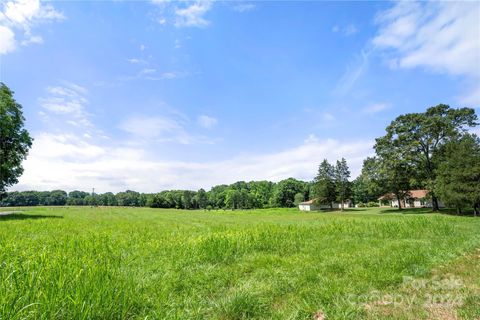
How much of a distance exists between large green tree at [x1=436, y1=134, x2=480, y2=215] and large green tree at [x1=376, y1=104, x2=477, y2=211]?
477 centimetres

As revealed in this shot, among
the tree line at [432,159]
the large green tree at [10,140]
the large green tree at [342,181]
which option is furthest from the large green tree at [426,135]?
the large green tree at [10,140]

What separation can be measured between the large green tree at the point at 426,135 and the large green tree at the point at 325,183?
29.0 metres

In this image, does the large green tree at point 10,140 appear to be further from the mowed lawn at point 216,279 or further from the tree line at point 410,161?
the mowed lawn at point 216,279

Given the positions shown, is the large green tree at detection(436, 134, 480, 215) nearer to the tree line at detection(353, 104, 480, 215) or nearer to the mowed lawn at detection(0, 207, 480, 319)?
the tree line at detection(353, 104, 480, 215)

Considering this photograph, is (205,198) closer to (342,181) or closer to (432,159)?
(342,181)

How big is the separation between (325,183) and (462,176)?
43.2 m

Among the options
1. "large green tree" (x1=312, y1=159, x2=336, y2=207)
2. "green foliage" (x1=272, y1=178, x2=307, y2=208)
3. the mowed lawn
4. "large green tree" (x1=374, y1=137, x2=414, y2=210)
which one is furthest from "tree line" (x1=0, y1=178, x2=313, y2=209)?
the mowed lawn

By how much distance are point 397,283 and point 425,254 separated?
2669 millimetres

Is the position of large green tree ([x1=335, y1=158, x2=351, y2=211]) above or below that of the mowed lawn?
above

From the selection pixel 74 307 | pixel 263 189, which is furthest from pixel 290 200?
pixel 74 307

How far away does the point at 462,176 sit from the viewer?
3116cm

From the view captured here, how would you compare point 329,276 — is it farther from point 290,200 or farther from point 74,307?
point 290,200

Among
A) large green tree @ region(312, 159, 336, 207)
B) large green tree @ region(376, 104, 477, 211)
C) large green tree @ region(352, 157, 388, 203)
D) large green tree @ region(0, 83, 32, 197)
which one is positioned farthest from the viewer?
large green tree @ region(312, 159, 336, 207)

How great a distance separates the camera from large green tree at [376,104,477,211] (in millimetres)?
40219
